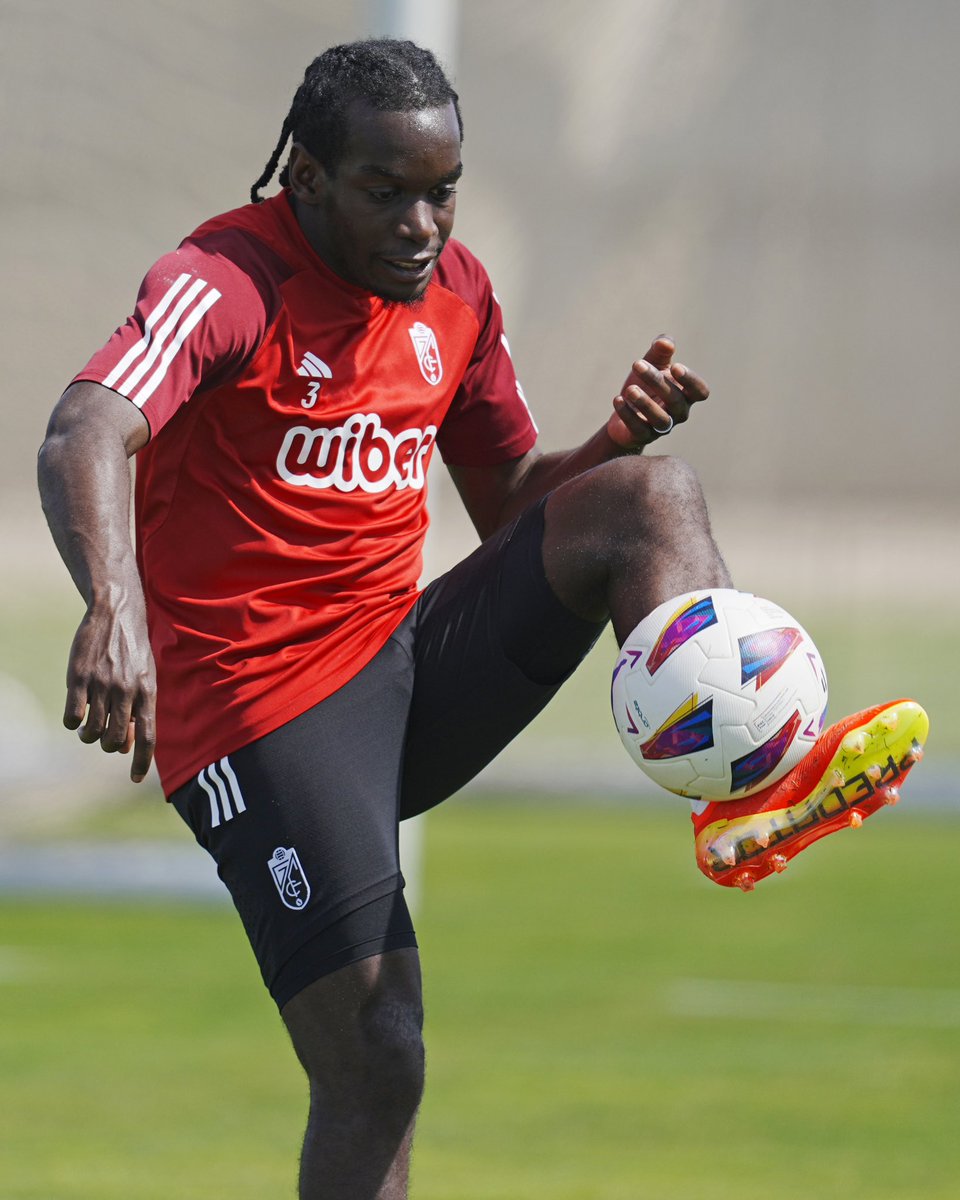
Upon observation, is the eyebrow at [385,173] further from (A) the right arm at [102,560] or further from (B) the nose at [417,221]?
(A) the right arm at [102,560]

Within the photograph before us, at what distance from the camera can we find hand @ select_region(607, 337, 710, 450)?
4207 mm

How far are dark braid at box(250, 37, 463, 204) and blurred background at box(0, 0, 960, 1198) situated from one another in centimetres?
598

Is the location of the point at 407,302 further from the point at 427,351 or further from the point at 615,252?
the point at 615,252

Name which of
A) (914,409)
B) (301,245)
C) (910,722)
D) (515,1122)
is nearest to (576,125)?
(914,409)

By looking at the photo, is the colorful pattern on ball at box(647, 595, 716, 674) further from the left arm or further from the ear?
the ear

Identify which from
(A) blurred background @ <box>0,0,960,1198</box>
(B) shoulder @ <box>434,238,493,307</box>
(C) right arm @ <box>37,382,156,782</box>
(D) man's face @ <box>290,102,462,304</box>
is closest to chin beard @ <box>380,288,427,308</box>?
(D) man's face @ <box>290,102,462,304</box>

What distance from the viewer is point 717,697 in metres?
3.63

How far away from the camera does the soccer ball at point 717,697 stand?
3.61 metres

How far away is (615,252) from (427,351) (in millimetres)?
8388

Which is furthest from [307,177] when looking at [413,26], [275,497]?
[413,26]

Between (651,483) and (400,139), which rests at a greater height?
(400,139)

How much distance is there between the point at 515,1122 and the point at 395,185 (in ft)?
11.0

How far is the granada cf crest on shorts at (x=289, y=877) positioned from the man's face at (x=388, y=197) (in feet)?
3.63

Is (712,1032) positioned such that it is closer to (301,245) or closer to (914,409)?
(301,245)
